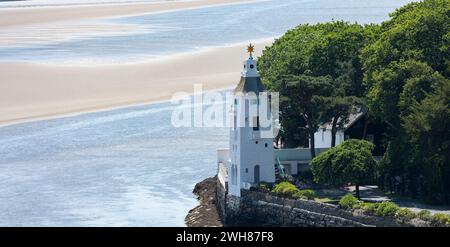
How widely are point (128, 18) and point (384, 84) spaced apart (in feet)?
333

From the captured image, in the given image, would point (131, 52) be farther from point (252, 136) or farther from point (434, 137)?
point (434, 137)

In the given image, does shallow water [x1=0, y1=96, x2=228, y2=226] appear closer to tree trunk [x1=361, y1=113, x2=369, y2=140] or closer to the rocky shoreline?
the rocky shoreline

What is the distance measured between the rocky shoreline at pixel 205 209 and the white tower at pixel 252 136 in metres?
2.44

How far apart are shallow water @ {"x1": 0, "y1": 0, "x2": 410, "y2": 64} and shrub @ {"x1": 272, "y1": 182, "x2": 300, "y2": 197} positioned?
65.4m

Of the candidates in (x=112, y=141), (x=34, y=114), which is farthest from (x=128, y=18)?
(x=112, y=141)

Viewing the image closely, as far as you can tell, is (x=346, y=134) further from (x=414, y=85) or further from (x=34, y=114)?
(x=34, y=114)

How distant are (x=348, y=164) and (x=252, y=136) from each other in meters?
5.94

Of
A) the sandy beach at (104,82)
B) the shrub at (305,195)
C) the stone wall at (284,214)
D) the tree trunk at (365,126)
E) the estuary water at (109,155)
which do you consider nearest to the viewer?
the stone wall at (284,214)

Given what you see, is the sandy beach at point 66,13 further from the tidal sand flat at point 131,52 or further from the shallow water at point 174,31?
the shallow water at point 174,31

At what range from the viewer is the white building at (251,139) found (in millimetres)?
84688


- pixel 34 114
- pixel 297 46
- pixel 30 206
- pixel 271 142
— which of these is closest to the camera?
pixel 271 142

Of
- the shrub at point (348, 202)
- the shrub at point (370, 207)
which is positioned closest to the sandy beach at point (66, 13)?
the shrub at point (348, 202)

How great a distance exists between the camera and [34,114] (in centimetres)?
12594

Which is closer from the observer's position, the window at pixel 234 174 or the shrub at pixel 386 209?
the shrub at pixel 386 209
